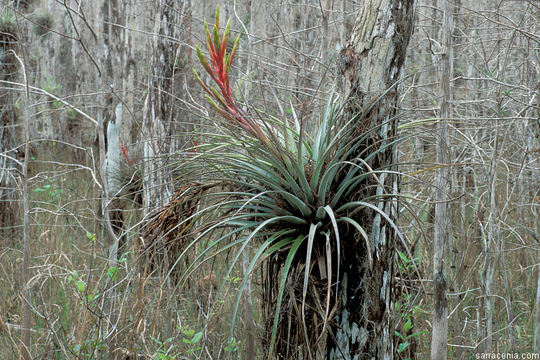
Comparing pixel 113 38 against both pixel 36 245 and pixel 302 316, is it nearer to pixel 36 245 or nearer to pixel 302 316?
pixel 36 245

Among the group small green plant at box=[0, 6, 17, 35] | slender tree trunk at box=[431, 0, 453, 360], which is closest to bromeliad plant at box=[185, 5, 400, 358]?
slender tree trunk at box=[431, 0, 453, 360]

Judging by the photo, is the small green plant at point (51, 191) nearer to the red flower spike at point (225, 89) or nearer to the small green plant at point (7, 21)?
the small green plant at point (7, 21)

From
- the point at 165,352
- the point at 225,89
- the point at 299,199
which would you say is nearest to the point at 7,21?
the point at 165,352

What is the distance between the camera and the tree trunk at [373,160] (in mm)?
1916

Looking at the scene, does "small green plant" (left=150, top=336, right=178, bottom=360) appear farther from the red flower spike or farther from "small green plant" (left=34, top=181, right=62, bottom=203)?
"small green plant" (left=34, top=181, right=62, bottom=203)

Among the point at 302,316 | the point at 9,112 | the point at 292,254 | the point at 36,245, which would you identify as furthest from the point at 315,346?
the point at 9,112

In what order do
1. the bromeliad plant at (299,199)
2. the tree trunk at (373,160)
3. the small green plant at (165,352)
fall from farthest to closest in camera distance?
the small green plant at (165,352)
the tree trunk at (373,160)
the bromeliad plant at (299,199)

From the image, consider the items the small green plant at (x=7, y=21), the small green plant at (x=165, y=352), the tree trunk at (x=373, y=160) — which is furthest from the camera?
the small green plant at (x=7, y=21)

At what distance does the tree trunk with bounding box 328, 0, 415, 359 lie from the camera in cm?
192

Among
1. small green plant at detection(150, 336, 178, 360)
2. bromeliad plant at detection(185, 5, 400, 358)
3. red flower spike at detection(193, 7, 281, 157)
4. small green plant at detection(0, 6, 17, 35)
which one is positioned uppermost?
small green plant at detection(0, 6, 17, 35)

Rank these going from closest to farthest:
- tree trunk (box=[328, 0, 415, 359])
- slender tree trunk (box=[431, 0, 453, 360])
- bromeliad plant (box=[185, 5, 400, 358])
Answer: bromeliad plant (box=[185, 5, 400, 358])
tree trunk (box=[328, 0, 415, 359])
slender tree trunk (box=[431, 0, 453, 360])

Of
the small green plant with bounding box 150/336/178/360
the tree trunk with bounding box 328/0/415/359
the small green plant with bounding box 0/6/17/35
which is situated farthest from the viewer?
the small green plant with bounding box 0/6/17/35

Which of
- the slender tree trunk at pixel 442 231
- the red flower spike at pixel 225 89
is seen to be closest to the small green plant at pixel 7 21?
the red flower spike at pixel 225 89

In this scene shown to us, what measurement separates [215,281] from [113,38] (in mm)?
3134
